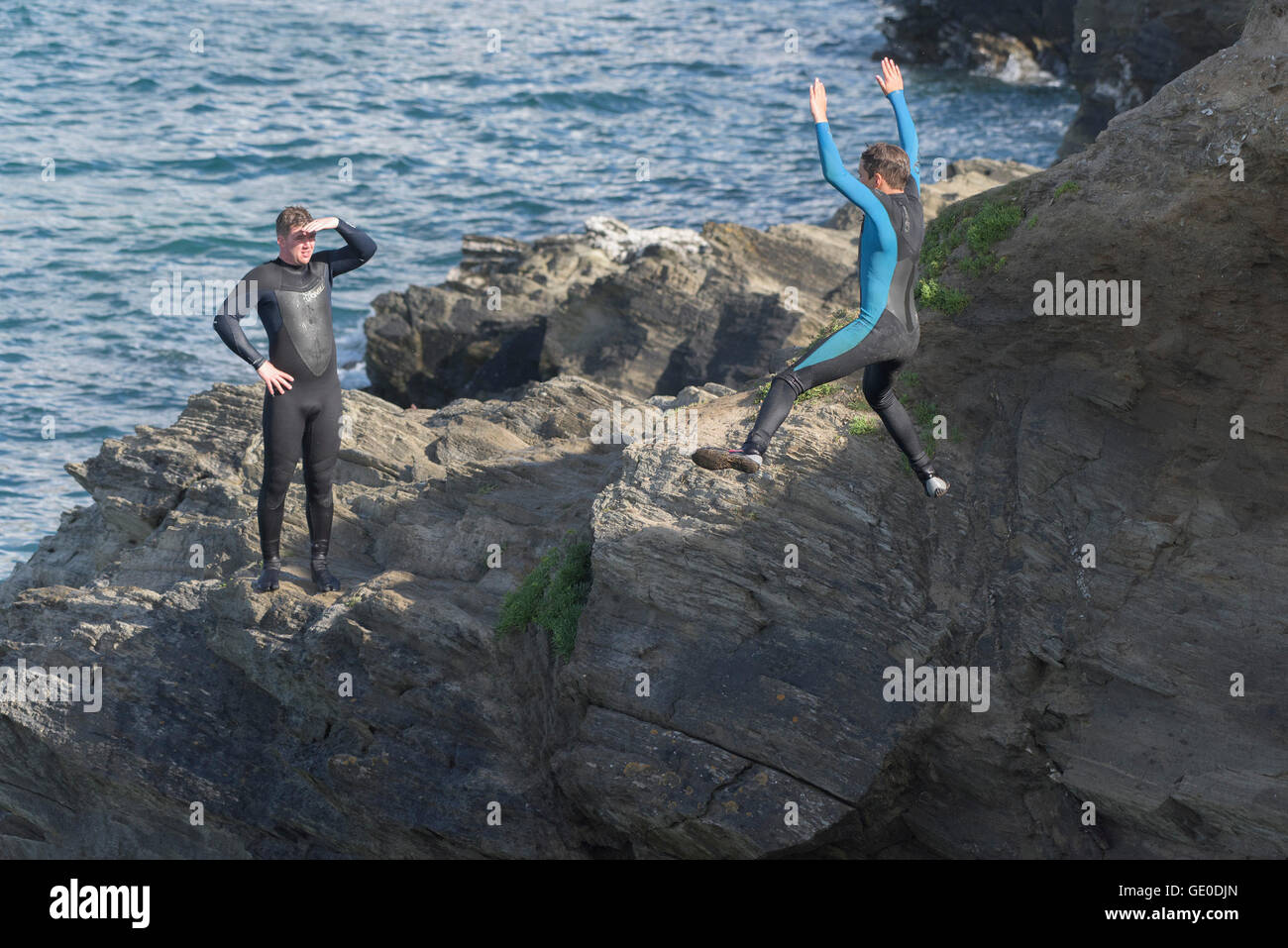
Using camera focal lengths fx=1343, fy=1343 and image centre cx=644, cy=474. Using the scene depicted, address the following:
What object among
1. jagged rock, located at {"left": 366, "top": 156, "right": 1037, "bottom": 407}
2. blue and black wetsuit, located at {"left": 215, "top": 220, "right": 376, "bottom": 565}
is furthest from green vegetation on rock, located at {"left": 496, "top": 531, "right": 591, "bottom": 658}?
jagged rock, located at {"left": 366, "top": 156, "right": 1037, "bottom": 407}

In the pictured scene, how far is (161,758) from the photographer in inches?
514

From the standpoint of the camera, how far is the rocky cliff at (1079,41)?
33.5 m

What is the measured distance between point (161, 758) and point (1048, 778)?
27.1 ft

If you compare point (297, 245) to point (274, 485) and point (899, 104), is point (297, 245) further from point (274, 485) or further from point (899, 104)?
point (899, 104)

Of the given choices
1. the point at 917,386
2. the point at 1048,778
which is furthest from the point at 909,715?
the point at 917,386

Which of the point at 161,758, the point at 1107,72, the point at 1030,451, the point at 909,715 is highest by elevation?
the point at 1107,72

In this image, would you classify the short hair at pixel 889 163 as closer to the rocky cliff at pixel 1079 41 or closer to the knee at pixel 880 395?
the knee at pixel 880 395

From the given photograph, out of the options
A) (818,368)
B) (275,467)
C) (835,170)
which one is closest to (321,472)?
(275,467)

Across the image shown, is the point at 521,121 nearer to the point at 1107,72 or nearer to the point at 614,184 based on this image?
the point at 614,184

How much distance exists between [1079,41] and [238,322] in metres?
31.9

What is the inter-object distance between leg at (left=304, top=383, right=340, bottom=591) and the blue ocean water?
12807 mm

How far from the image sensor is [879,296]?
10688mm

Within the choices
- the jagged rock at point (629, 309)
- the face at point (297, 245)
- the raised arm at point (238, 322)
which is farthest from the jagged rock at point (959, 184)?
the raised arm at point (238, 322)

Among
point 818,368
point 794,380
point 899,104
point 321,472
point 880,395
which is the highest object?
point 899,104
